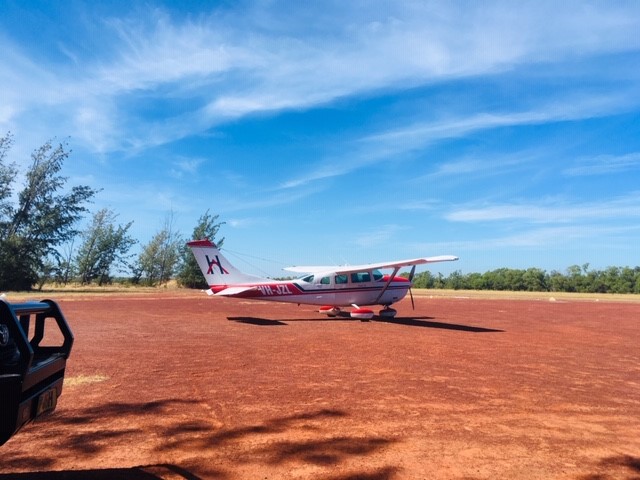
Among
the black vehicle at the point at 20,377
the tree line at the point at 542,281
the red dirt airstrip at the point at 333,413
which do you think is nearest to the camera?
the black vehicle at the point at 20,377

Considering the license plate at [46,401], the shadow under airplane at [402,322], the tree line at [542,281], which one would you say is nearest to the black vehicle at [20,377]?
the license plate at [46,401]

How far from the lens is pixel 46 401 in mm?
3717

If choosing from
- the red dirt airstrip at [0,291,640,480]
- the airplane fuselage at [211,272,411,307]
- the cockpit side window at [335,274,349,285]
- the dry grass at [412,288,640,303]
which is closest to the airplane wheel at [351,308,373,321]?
the airplane fuselage at [211,272,411,307]

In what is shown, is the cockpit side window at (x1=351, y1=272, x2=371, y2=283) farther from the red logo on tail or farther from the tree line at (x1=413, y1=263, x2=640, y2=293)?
the tree line at (x1=413, y1=263, x2=640, y2=293)

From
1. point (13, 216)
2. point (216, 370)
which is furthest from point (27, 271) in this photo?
point (216, 370)

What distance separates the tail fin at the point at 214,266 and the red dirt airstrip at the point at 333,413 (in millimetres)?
6316

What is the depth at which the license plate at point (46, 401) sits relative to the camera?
358 centimetres

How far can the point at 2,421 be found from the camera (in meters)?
3.12

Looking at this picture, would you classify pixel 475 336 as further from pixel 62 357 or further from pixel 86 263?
pixel 86 263

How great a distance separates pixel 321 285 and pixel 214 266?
4589 millimetres

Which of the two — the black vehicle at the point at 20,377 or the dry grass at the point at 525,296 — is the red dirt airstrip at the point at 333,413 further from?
the dry grass at the point at 525,296

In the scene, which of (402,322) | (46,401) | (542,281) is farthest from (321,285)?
(542,281)

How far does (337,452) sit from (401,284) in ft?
56.4

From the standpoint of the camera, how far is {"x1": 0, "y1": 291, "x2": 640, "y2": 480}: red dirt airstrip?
440 cm
